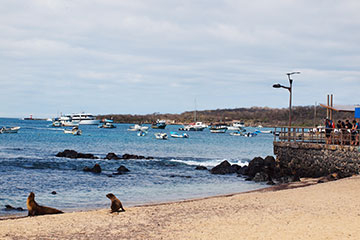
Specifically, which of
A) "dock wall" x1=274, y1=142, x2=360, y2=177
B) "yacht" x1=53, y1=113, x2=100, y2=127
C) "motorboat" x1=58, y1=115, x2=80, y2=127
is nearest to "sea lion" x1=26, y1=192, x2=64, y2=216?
"dock wall" x1=274, y1=142, x2=360, y2=177

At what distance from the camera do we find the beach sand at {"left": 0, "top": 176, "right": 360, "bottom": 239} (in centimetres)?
1018

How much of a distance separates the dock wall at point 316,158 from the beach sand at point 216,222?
8152 mm

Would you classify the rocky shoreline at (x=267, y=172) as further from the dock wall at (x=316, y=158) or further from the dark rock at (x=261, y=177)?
the dock wall at (x=316, y=158)

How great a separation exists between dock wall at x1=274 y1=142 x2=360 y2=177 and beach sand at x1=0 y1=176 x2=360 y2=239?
26.7 feet

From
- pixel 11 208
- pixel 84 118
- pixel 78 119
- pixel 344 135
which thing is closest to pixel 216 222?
pixel 11 208

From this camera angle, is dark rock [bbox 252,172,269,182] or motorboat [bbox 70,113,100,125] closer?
dark rock [bbox 252,172,269,182]

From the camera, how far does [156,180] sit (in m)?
Answer: 26.3

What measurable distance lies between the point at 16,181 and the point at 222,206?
14.0 m

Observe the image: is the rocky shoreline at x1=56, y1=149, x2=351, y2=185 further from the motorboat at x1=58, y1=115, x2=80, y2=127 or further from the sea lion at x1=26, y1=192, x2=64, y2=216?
the motorboat at x1=58, y1=115, x2=80, y2=127

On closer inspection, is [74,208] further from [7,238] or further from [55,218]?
[7,238]

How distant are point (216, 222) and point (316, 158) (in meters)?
14.9

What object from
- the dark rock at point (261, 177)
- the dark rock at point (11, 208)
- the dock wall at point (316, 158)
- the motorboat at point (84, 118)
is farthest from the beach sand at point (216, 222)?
the motorboat at point (84, 118)

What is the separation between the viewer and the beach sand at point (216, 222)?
1018cm

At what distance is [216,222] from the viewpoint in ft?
37.8
